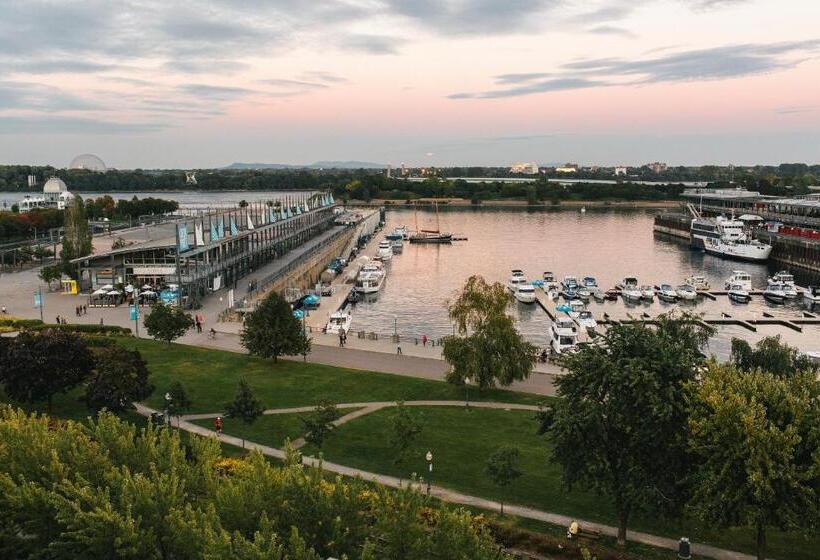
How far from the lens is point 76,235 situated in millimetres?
67688

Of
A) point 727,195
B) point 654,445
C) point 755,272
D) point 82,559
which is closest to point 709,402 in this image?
point 654,445

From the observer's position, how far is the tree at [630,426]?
20.0 meters

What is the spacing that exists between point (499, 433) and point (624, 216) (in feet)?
528

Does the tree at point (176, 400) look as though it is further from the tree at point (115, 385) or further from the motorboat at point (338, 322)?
the motorboat at point (338, 322)

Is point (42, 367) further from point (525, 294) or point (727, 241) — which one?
point (727, 241)

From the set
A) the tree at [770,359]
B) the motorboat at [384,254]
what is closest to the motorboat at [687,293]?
the tree at [770,359]

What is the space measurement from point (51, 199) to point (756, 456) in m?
162

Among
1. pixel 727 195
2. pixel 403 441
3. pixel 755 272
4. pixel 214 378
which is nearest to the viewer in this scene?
pixel 403 441

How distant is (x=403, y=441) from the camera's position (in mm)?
24547

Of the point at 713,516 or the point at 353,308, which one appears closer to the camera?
the point at 713,516

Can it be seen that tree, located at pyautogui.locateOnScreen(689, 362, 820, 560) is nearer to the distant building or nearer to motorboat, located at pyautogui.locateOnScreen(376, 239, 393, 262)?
motorboat, located at pyautogui.locateOnScreen(376, 239, 393, 262)

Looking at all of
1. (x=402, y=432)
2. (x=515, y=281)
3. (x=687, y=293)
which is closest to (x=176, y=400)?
(x=402, y=432)

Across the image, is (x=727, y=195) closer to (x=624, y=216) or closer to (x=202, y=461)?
(x=624, y=216)

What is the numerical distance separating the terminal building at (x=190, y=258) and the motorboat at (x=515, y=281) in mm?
26841
